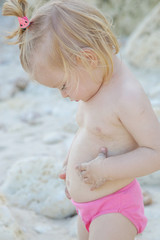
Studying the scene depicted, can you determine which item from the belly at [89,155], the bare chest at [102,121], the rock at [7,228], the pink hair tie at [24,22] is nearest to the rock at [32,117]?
the rock at [7,228]

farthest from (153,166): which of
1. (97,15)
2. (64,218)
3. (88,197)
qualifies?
(64,218)

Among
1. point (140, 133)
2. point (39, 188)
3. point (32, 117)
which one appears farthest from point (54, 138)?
point (140, 133)

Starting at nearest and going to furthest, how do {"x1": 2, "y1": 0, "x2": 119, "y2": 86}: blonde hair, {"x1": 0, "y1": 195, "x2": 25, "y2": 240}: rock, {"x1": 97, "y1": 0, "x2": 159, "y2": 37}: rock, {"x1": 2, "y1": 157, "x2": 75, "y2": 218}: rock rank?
{"x1": 2, "y1": 0, "x2": 119, "y2": 86}: blonde hair < {"x1": 0, "y1": 195, "x2": 25, "y2": 240}: rock < {"x1": 2, "y1": 157, "x2": 75, "y2": 218}: rock < {"x1": 97, "y1": 0, "x2": 159, "y2": 37}: rock

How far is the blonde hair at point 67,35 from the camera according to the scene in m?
1.47

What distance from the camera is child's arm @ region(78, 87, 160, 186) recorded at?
1.48 meters

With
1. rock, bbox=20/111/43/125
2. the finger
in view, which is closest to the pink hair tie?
the finger

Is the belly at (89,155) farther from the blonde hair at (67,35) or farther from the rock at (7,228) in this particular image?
the rock at (7,228)

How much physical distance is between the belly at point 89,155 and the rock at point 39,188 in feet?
2.63

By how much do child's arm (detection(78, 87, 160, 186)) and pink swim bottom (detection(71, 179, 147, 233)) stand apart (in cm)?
15

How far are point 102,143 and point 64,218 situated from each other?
1079mm

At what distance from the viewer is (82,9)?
1522 mm

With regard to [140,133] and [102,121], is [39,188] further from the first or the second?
[140,133]

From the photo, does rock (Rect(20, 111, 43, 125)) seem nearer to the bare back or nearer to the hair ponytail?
the bare back

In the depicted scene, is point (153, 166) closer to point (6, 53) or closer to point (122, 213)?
point (122, 213)
